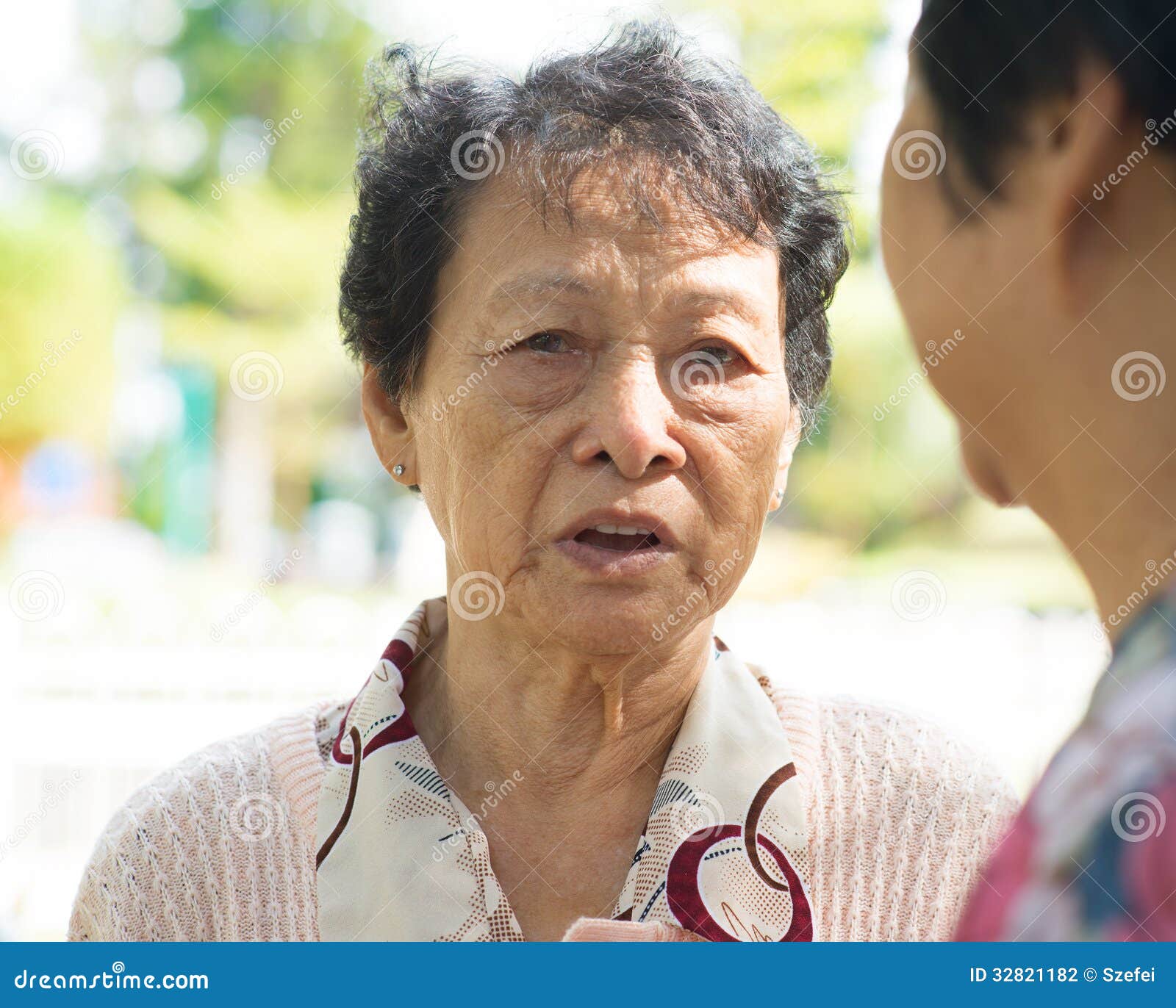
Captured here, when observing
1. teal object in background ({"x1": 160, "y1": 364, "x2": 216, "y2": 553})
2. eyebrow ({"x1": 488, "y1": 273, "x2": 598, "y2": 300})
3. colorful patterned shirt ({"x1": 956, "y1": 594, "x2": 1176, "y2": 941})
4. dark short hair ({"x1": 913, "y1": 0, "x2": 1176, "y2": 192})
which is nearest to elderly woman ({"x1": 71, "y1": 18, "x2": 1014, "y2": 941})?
eyebrow ({"x1": 488, "y1": 273, "x2": 598, "y2": 300})

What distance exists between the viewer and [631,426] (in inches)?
72.2

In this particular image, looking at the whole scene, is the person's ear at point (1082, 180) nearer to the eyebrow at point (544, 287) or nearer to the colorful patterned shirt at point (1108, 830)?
the colorful patterned shirt at point (1108, 830)

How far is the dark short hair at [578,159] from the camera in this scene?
1.99 metres

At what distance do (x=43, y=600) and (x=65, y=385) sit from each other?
6232mm

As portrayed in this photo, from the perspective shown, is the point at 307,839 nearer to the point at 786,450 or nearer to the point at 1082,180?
the point at 786,450

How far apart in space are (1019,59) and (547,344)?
1.16 meters

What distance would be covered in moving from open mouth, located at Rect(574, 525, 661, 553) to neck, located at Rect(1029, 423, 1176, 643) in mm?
1035

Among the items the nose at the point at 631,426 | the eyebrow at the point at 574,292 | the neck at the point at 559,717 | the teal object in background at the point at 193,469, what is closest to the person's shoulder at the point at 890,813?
the neck at the point at 559,717

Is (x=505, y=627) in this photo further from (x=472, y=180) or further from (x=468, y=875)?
(x=472, y=180)

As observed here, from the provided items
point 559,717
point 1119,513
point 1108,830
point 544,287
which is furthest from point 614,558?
point 1108,830

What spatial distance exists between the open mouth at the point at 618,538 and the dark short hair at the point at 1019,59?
3.49 ft

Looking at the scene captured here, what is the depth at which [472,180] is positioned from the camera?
2.04 m

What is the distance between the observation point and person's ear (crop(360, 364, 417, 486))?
2.18 metres

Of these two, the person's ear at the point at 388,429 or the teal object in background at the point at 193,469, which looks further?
the teal object in background at the point at 193,469
